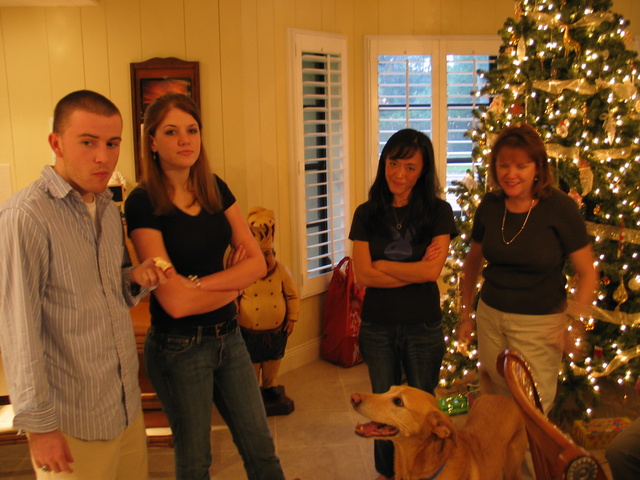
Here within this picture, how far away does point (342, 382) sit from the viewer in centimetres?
385

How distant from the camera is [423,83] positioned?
4.43m

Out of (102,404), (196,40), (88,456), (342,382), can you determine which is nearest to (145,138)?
(102,404)

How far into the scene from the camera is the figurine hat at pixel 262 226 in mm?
3246

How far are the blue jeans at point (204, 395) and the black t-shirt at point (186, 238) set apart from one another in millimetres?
63

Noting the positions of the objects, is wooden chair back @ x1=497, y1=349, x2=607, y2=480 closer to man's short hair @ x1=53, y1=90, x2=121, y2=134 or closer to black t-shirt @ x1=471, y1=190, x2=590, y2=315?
black t-shirt @ x1=471, y1=190, x2=590, y2=315

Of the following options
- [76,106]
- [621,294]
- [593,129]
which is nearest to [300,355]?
[621,294]

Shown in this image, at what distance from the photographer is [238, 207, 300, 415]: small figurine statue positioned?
330cm

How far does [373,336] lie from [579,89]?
1.64m

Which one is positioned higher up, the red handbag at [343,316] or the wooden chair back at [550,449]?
the wooden chair back at [550,449]

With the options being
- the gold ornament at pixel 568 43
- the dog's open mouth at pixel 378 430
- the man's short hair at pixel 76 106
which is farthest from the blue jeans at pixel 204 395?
the gold ornament at pixel 568 43

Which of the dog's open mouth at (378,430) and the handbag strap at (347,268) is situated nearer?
the dog's open mouth at (378,430)

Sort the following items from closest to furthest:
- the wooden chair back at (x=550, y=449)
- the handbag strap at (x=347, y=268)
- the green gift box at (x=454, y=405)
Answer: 1. the wooden chair back at (x=550, y=449)
2. the green gift box at (x=454, y=405)
3. the handbag strap at (x=347, y=268)

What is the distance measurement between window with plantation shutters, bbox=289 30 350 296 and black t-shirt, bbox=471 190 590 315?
188cm

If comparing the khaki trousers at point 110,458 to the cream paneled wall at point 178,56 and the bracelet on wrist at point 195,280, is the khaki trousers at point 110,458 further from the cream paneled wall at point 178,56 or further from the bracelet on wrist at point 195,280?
the cream paneled wall at point 178,56
